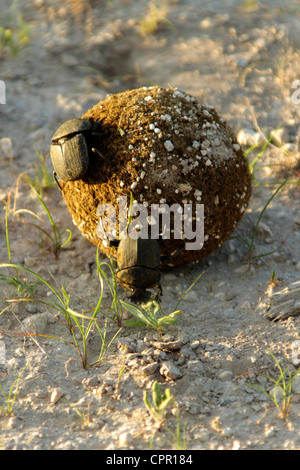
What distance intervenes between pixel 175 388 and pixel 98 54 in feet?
14.4

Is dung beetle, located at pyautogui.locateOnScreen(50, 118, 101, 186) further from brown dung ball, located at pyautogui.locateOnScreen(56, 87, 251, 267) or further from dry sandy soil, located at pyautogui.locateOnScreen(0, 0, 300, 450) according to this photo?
dry sandy soil, located at pyautogui.locateOnScreen(0, 0, 300, 450)

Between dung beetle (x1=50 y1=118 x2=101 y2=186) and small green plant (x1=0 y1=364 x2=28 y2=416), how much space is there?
3.83 feet

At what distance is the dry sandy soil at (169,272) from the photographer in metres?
2.32

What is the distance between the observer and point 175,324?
299 centimetres

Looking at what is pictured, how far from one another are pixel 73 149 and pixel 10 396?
1450 mm

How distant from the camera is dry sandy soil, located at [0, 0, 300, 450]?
2320mm

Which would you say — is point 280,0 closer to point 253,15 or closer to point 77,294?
point 253,15

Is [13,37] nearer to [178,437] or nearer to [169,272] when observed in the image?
[169,272]

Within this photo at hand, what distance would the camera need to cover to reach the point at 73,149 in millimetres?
2914

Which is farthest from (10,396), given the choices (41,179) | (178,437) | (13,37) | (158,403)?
(13,37)

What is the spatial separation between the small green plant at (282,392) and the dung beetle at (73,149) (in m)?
1.54

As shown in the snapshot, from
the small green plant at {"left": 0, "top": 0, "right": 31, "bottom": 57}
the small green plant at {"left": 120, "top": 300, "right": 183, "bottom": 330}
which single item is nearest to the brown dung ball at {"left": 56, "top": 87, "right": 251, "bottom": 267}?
the small green plant at {"left": 120, "top": 300, "right": 183, "bottom": 330}

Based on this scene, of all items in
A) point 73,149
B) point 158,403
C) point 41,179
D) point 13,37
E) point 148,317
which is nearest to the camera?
point 158,403
